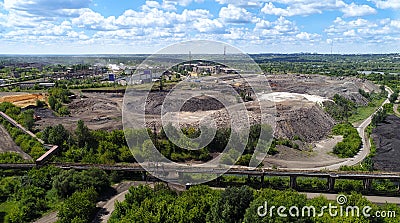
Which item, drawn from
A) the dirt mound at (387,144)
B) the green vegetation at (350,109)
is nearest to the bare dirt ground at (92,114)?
the dirt mound at (387,144)

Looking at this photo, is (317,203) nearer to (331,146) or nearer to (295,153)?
(295,153)

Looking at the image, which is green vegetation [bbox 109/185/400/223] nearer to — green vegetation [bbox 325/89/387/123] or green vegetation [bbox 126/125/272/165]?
green vegetation [bbox 126/125/272/165]

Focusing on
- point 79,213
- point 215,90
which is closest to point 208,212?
point 79,213

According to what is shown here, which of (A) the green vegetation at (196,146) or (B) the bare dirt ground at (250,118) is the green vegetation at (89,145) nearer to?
(A) the green vegetation at (196,146)

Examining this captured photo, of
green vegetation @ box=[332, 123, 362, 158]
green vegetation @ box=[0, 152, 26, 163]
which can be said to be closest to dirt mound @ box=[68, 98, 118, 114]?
green vegetation @ box=[0, 152, 26, 163]

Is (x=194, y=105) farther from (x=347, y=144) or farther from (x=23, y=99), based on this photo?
(x=23, y=99)
